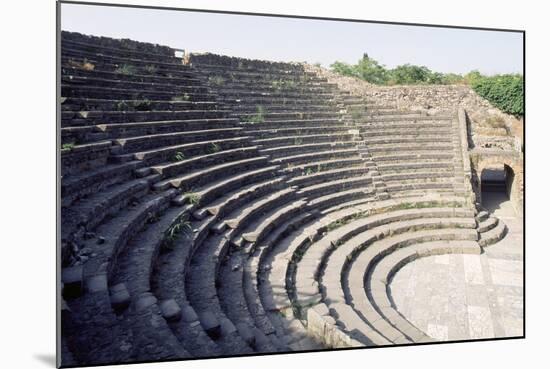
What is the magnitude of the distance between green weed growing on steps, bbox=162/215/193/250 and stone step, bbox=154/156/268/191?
0.74 m

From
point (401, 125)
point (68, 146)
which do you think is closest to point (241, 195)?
point (68, 146)

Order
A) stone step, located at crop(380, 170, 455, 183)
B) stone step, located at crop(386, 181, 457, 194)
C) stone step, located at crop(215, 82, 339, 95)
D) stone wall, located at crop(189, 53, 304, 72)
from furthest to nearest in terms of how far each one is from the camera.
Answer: stone wall, located at crop(189, 53, 304, 72) → stone step, located at crop(215, 82, 339, 95) → stone step, located at crop(380, 170, 455, 183) → stone step, located at crop(386, 181, 457, 194)

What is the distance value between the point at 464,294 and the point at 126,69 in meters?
7.47

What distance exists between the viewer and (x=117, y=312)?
11.0ft

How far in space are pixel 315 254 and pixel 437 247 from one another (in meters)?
2.85

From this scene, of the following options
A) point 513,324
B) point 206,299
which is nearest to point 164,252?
point 206,299

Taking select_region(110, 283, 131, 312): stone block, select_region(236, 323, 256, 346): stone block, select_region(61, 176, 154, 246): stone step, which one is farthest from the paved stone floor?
select_region(61, 176, 154, 246): stone step

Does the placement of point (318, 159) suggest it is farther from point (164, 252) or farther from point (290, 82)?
point (164, 252)

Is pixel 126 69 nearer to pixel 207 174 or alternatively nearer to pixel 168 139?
pixel 168 139

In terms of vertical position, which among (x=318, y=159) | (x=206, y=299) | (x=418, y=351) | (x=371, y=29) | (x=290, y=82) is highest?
(x=290, y=82)

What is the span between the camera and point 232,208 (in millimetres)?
6488

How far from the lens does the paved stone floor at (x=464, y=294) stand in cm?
509

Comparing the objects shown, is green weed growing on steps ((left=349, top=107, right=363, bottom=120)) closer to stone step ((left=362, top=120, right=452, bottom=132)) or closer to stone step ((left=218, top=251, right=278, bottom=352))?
stone step ((left=362, top=120, right=452, bottom=132))

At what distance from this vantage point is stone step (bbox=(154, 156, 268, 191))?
6016 mm
